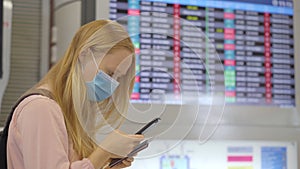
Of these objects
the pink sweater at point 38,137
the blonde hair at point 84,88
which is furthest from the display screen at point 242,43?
the pink sweater at point 38,137

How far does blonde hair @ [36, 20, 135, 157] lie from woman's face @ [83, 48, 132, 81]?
13 mm

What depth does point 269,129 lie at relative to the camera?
2262 millimetres

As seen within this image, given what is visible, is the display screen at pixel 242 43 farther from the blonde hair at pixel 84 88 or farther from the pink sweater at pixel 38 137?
the pink sweater at pixel 38 137

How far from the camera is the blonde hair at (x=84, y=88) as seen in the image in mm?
1266

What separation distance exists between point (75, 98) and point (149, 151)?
0.79 feet

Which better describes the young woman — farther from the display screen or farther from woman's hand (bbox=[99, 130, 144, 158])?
the display screen

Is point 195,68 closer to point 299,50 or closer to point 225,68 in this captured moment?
point 225,68

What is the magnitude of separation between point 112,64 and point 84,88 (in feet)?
0.35

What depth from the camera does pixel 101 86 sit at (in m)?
1.27

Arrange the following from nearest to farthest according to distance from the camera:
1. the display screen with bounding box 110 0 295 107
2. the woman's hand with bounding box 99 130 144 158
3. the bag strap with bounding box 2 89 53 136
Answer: the woman's hand with bounding box 99 130 144 158 → the bag strap with bounding box 2 89 53 136 → the display screen with bounding box 110 0 295 107

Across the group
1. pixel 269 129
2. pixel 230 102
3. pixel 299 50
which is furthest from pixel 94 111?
pixel 299 50

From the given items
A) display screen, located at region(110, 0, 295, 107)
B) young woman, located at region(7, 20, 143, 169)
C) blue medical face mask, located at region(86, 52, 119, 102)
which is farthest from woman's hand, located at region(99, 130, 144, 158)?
display screen, located at region(110, 0, 295, 107)

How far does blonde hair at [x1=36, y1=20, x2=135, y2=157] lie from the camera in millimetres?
1266

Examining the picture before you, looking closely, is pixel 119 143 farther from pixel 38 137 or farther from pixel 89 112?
pixel 38 137
